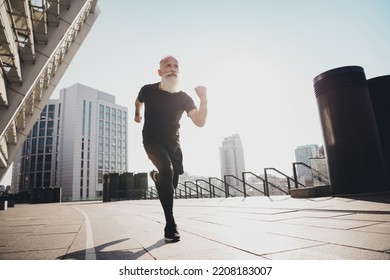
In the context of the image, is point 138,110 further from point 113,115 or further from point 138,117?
point 113,115

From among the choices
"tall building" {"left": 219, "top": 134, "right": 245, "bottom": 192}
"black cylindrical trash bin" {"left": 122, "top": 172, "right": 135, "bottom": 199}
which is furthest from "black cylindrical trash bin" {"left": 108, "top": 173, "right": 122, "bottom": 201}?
"tall building" {"left": 219, "top": 134, "right": 245, "bottom": 192}

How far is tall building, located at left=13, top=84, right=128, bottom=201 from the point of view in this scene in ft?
205

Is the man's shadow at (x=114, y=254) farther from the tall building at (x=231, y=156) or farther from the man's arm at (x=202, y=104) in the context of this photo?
the tall building at (x=231, y=156)

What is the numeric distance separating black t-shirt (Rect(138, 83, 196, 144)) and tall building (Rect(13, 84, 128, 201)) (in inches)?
2625

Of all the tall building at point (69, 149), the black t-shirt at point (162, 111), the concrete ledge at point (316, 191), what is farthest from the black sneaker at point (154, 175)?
the tall building at point (69, 149)

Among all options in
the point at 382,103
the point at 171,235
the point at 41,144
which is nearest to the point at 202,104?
the point at 171,235

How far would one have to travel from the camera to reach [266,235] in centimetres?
209

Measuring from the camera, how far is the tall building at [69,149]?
6262 cm

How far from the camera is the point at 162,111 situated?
2.58 metres

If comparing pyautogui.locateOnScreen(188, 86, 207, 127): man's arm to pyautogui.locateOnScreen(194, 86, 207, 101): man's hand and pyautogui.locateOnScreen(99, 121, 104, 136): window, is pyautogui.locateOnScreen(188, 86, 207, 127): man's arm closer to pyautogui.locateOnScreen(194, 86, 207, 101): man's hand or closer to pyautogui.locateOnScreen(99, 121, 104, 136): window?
pyautogui.locateOnScreen(194, 86, 207, 101): man's hand

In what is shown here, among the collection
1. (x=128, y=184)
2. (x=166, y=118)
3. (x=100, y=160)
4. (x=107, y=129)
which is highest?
(x=107, y=129)

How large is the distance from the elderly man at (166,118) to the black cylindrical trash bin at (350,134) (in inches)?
174

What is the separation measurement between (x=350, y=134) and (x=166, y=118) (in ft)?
15.7

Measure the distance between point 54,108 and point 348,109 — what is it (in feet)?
243
